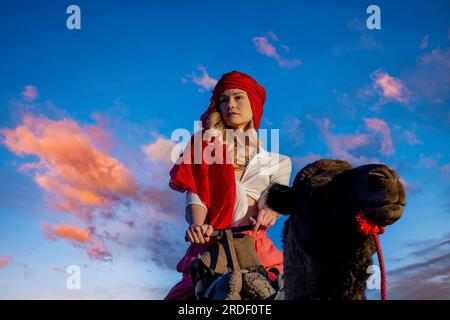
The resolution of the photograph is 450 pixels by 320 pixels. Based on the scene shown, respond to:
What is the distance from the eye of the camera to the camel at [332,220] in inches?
120

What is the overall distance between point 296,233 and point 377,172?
2.79 ft

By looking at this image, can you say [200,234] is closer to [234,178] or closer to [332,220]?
[234,178]

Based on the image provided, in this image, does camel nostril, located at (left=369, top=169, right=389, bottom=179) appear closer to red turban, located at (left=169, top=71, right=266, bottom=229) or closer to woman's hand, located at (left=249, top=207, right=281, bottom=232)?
woman's hand, located at (left=249, top=207, right=281, bottom=232)

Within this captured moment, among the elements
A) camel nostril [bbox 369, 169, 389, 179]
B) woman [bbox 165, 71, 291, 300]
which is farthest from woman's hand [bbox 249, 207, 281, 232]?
camel nostril [bbox 369, 169, 389, 179]

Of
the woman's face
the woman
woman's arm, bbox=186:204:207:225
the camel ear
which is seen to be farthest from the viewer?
the woman's face

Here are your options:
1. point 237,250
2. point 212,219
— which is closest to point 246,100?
point 212,219

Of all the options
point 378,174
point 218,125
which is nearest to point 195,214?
point 218,125

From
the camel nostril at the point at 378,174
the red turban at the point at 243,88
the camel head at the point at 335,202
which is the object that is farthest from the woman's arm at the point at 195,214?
the camel nostril at the point at 378,174

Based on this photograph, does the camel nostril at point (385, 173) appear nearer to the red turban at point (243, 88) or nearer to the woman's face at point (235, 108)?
the woman's face at point (235, 108)

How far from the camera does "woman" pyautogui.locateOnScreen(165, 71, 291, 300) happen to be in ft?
18.2

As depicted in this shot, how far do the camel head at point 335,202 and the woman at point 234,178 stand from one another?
141cm

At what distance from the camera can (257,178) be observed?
19.7 ft
